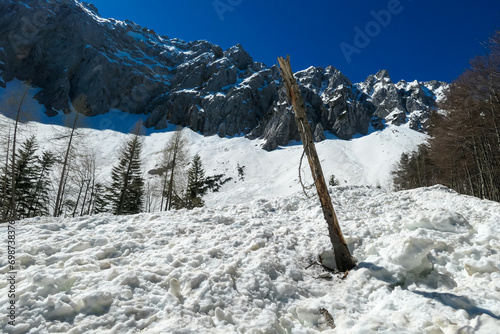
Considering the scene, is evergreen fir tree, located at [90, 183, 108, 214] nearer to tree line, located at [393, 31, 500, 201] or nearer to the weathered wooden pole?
the weathered wooden pole

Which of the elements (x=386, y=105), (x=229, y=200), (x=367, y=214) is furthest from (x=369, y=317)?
(x=386, y=105)

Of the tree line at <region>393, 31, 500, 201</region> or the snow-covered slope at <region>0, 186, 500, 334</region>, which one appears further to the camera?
the tree line at <region>393, 31, 500, 201</region>

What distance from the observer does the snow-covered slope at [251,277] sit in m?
2.93

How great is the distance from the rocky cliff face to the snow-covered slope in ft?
235

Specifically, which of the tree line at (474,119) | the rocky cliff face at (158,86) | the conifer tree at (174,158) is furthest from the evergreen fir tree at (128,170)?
the rocky cliff face at (158,86)

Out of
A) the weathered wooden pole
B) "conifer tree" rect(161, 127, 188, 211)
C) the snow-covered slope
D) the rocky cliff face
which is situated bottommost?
the snow-covered slope

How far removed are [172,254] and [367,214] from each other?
684cm

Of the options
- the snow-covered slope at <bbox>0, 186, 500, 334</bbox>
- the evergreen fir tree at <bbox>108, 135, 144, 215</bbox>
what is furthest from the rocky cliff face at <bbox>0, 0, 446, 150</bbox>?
the snow-covered slope at <bbox>0, 186, 500, 334</bbox>

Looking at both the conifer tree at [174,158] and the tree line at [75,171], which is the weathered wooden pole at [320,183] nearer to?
the tree line at [75,171]

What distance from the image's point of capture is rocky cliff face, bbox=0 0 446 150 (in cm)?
9269

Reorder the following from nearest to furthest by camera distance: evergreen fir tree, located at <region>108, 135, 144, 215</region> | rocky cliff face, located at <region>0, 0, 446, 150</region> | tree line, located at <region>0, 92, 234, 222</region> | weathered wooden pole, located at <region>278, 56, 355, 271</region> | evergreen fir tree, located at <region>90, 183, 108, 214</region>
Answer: weathered wooden pole, located at <region>278, 56, 355, 271</region> < tree line, located at <region>0, 92, 234, 222</region> < evergreen fir tree, located at <region>108, 135, 144, 215</region> < evergreen fir tree, located at <region>90, 183, 108, 214</region> < rocky cliff face, located at <region>0, 0, 446, 150</region>

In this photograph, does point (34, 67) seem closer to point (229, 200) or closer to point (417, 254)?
point (229, 200)

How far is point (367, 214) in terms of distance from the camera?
8180 mm

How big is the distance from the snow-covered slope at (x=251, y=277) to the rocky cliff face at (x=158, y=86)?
235 ft
